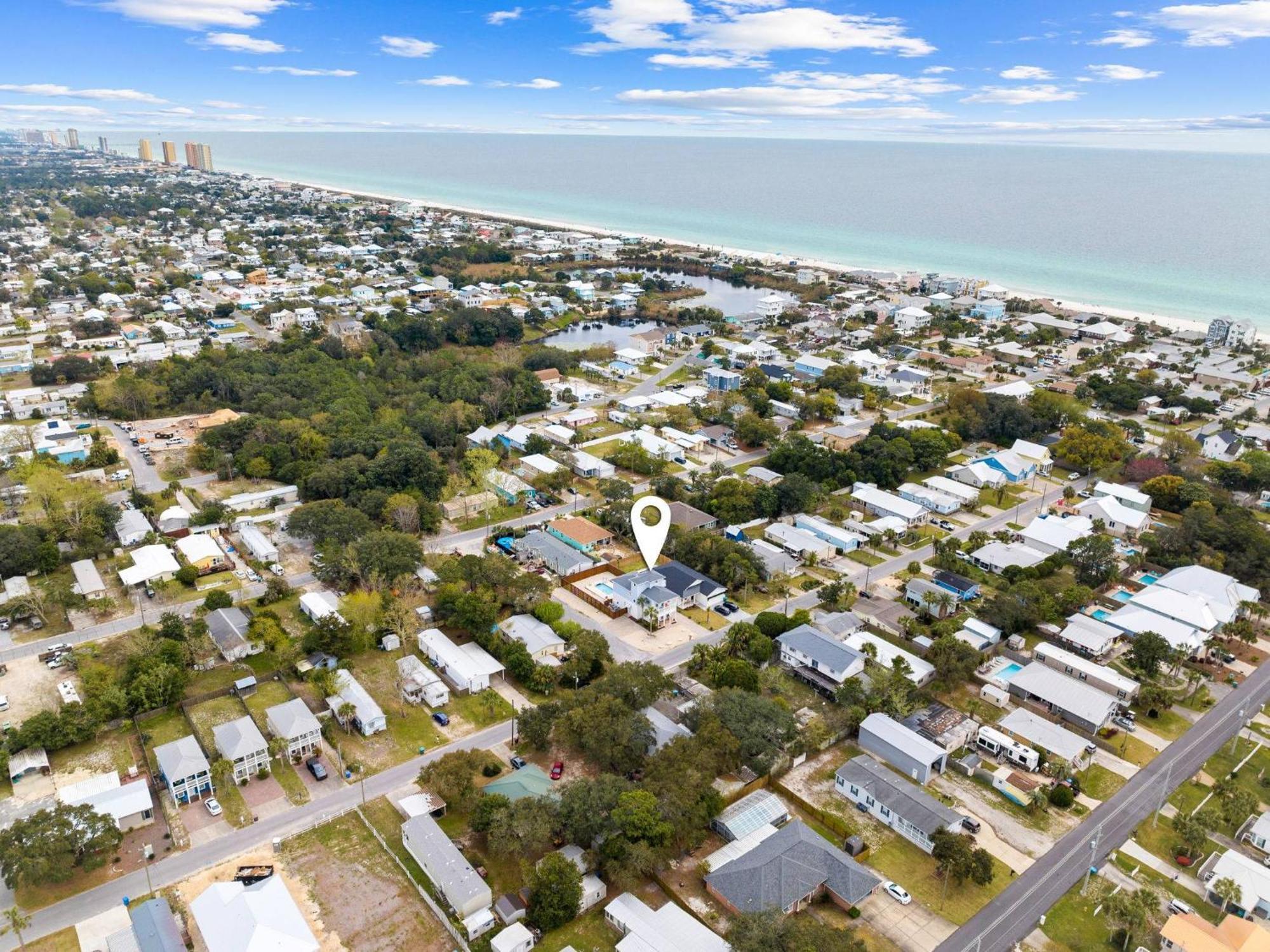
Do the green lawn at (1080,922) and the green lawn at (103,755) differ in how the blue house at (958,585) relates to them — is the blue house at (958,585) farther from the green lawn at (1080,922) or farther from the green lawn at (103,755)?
the green lawn at (103,755)

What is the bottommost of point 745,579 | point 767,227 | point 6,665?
point 6,665

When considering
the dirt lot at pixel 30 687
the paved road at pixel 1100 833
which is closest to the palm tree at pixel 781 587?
the paved road at pixel 1100 833

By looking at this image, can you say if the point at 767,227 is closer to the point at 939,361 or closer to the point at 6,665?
the point at 939,361

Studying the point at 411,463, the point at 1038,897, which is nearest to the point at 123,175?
the point at 411,463

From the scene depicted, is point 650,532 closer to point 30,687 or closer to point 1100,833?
point 1100,833

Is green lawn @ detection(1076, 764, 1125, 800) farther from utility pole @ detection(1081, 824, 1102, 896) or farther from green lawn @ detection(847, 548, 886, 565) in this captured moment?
green lawn @ detection(847, 548, 886, 565)

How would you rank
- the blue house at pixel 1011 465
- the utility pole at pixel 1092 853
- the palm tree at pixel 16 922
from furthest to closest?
1. the blue house at pixel 1011 465
2. the utility pole at pixel 1092 853
3. the palm tree at pixel 16 922

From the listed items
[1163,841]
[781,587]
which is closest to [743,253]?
[781,587]
